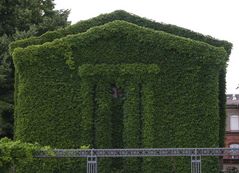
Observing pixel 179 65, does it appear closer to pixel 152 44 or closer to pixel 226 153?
pixel 152 44

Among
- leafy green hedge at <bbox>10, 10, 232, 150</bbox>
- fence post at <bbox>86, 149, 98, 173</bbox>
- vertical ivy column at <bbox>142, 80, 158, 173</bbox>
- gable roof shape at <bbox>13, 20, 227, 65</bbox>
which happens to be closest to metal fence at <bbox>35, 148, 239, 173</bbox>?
fence post at <bbox>86, 149, 98, 173</bbox>

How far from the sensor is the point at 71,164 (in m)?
24.2

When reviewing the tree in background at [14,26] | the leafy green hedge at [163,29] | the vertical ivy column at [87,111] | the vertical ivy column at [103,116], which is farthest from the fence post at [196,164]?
the tree in background at [14,26]

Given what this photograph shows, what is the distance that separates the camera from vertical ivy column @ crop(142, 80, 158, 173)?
79.4 feet

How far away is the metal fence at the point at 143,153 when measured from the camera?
1861 centimetres

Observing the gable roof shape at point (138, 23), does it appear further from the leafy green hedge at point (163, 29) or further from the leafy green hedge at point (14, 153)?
the leafy green hedge at point (14, 153)

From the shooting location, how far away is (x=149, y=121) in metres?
24.3

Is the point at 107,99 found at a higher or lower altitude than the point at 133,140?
higher

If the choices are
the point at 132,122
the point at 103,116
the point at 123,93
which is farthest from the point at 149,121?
the point at 103,116

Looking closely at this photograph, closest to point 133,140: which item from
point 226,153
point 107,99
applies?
point 107,99

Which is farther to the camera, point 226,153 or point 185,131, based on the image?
point 185,131

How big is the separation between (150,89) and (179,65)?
1671 mm

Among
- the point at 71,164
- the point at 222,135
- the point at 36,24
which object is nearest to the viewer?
the point at 71,164

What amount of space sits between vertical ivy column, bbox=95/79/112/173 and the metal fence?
4.90 metres
